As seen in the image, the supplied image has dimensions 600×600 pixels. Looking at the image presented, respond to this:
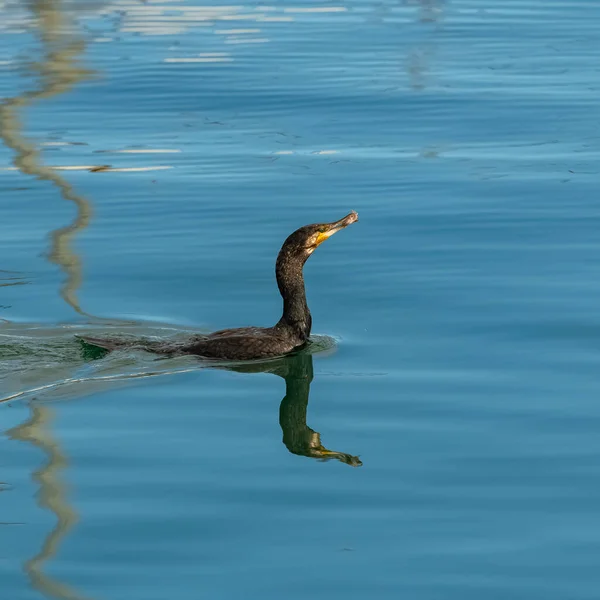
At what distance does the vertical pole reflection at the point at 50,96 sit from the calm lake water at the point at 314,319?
60mm

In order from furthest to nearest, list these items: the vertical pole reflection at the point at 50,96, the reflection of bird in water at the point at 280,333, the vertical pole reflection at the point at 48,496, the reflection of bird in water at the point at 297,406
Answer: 1. the vertical pole reflection at the point at 50,96
2. the reflection of bird in water at the point at 280,333
3. the reflection of bird in water at the point at 297,406
4. the vertical pole reflection at the point at 48,496

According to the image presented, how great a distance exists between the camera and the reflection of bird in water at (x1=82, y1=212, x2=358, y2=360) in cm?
970

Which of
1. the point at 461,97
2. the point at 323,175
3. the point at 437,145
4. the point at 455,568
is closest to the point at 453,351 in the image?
the point at 455,568

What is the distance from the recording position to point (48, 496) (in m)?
7.27

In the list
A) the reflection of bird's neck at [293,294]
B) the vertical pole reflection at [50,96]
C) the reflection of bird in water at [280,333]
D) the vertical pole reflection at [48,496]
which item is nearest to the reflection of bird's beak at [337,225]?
the reflection of bird in water at [280,333]

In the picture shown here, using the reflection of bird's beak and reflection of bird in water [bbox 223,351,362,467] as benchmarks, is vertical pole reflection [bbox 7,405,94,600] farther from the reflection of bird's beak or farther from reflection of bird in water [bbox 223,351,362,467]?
the reflection of bird's beak

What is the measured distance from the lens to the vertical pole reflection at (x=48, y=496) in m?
6.36

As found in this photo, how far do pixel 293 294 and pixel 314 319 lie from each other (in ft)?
1.96

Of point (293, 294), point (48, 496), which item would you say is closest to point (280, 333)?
point (293, 294)

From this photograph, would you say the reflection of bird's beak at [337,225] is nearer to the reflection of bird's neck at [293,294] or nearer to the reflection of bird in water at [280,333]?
the reflection of bird in water at [280,333]

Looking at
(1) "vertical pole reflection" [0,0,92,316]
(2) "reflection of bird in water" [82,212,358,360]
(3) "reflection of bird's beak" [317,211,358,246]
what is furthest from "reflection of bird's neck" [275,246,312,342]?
(1) "vertical pole reflection" [0,0,92,316]

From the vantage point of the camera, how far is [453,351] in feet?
32.2

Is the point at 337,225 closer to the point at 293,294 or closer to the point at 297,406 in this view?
the point at 293,294

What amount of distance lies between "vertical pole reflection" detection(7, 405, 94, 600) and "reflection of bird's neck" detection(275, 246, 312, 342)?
81.8 inches
